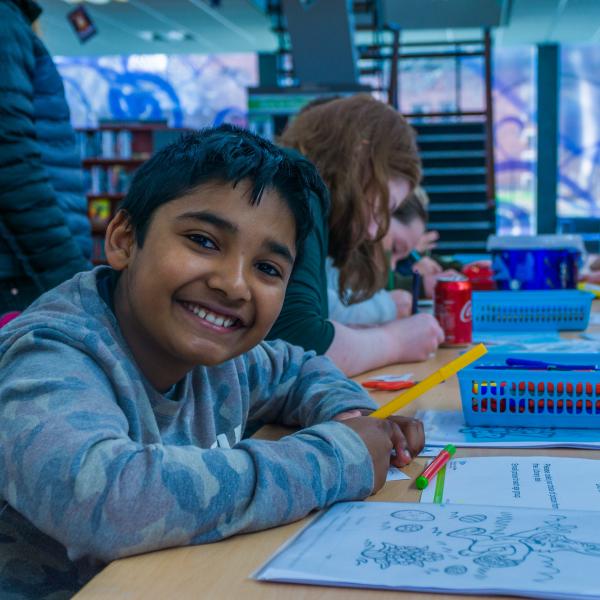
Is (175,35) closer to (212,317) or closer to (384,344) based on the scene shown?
(384,344)

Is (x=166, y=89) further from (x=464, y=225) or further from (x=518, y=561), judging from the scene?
(x=518, y=561)

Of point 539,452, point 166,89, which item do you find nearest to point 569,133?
point 166,89

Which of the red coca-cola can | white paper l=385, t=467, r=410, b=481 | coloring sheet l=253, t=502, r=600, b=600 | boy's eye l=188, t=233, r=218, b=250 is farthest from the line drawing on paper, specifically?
the red coca-cola can

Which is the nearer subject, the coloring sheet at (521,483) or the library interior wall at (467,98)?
the coloring sheet at (521,483)

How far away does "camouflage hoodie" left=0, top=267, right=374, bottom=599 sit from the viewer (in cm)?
64

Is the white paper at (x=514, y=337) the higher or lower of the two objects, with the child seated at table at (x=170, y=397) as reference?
lower

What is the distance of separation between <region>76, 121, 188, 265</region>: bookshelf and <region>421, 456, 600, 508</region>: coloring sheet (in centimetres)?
689

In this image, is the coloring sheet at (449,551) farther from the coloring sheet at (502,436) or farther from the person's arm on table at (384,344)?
Result: the person's arm on table at (384,344)

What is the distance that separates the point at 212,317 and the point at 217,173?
0.14m

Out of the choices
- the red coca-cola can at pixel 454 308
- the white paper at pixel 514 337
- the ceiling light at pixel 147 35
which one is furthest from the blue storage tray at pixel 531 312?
the ceiling light at pixel 147 35

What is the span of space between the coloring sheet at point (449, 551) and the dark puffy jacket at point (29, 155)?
4.55 ft

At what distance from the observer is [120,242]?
932mm

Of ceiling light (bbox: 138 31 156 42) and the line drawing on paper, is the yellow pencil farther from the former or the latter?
ceiling light (bbox: 138 31 156 42)

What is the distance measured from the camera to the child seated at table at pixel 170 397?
25.6 inches
